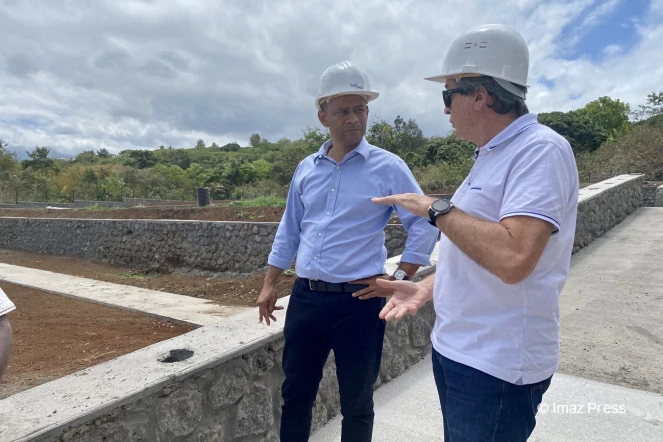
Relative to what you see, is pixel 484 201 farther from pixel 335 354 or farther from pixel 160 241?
pixel 160 241

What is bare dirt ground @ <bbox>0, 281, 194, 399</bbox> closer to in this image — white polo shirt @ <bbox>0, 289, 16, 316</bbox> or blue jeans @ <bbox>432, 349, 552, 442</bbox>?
white polo shirt @ <bbox>0, 289, 16, 316</bbox>

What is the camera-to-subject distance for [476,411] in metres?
1.16

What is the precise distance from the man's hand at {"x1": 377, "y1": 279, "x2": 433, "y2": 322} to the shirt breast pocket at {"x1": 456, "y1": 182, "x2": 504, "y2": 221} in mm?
380

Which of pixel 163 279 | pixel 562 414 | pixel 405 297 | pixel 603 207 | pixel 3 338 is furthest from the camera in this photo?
pixel 163 279

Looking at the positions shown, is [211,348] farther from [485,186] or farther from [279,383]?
[485,186]

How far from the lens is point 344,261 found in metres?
1.94

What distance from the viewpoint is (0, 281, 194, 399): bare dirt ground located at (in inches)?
138

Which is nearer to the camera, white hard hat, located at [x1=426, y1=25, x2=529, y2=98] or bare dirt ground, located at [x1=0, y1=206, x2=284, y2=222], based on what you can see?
white hard hat, located at [x1=426, y1=25, x2=529, y2=98]

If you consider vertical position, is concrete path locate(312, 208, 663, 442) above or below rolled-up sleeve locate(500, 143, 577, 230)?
below

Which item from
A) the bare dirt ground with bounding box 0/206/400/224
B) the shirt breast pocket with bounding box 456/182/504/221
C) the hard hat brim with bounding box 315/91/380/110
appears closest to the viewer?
the shirt breast pocket with bounding box 456/182/504/221

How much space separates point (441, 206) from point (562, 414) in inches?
81.0

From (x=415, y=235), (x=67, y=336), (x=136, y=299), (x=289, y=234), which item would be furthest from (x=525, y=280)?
(x=136, y=299)

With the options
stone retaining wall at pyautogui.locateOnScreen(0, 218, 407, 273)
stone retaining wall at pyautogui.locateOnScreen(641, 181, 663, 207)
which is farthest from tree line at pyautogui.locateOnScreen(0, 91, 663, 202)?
stone retaining wall at pyautogui.locateOnScreen(0, 218, 407, 273)

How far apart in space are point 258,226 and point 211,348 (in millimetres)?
7761
